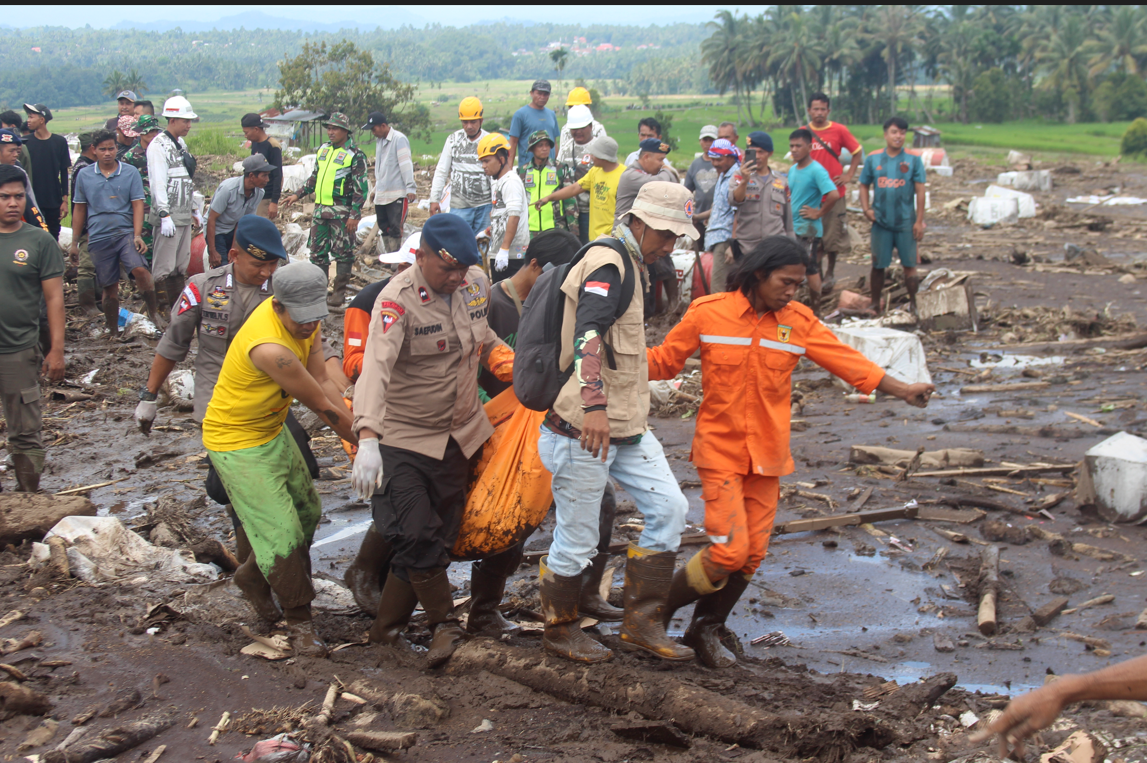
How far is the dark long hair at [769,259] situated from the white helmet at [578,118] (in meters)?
6.38

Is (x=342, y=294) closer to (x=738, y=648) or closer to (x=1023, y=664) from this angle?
(x=738, y=648)

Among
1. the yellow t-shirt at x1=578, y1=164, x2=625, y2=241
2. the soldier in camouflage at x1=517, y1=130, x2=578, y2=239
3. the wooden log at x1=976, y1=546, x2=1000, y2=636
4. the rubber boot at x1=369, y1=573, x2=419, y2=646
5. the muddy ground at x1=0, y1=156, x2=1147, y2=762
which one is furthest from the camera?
the soldier in camouflage at x1=517, y1=130, x2=578, y2=239

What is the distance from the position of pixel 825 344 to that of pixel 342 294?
892 centimetres

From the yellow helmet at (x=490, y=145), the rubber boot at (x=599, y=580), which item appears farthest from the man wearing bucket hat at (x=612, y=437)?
the yellow helmet at (x=490, y=145)

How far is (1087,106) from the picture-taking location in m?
74.8

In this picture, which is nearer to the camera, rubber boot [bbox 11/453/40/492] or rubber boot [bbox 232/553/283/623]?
rubber boot [bbox 232/553/283/623]

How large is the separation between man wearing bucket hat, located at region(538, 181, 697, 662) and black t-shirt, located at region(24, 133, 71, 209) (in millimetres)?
10010

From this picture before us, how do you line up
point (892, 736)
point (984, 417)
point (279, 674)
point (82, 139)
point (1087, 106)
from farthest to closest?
point (1087, 106) < point (82, 139) < point (984, 417) < point (279, 674) < point (892, 736)

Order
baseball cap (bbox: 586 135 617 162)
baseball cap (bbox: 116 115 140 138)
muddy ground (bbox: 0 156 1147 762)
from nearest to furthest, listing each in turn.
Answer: muddy ground (bbox: 0 156 1147 762) → baseball cap (bbox: 586 135 617 162) → baseball cap (bbox: 116 115 140 138)

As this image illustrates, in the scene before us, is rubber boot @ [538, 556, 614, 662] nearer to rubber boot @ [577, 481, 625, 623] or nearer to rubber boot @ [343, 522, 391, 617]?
rubber boot @ [577, 481, 625, 623]

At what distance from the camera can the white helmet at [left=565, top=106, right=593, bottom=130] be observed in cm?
1030

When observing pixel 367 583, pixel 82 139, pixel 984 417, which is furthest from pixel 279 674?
pixel 82 139

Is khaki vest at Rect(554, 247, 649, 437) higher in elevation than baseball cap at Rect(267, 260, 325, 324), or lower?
lower

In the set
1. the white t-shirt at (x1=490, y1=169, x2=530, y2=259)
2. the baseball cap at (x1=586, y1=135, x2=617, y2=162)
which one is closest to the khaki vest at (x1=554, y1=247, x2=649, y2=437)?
the white t-shirt at (x1=490, y1=169, x2=530, y2=259)
